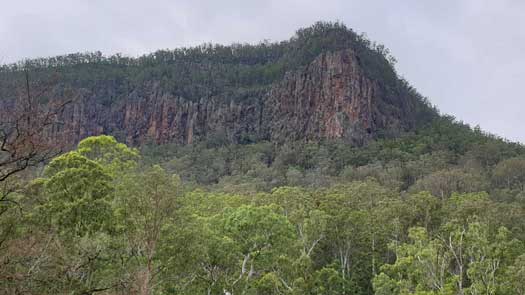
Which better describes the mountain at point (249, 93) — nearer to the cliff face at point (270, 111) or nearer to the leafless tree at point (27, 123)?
the cliff face at point (270, 111)

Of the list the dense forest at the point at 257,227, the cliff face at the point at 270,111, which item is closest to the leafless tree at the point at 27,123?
the dense forest at the point at 257,227

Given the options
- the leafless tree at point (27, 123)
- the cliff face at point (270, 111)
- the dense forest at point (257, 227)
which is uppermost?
the cliff face at point (270, 111)

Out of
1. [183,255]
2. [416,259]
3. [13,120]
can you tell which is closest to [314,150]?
[416,259]

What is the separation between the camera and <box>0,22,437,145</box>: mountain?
4065 inches

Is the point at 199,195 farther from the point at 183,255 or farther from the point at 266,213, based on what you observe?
the point at 183,255

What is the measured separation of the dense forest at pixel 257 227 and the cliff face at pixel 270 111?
2184 cm

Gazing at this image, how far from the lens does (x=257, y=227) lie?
24609 mm

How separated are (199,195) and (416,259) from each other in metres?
14.8

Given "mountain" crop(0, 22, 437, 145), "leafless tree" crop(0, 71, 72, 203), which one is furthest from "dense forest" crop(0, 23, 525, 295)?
"mountain" crop(0, 22, 437, 145)

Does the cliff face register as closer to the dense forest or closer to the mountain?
the mountain

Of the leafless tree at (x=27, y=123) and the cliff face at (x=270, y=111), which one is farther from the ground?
the cliff face at (x=270, y=111)

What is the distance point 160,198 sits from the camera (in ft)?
49.4

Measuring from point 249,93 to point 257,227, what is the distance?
9648 centimetres

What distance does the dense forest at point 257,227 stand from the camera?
14703mm
